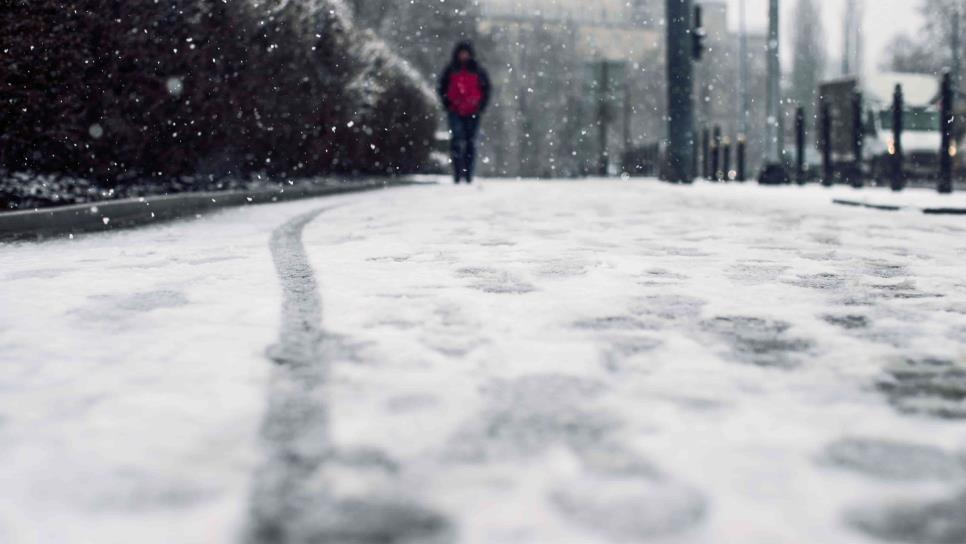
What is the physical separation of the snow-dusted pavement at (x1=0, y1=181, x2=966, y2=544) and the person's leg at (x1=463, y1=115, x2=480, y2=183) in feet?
29.9

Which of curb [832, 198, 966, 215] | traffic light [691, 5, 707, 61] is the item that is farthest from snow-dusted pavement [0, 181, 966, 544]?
traffic light [691, 5, 707, 61]

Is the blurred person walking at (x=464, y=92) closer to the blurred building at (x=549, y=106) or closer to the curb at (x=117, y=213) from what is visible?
the curb at (x=117, y=213)

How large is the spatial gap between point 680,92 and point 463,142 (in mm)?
5058

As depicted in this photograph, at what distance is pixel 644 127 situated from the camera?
63875 mm

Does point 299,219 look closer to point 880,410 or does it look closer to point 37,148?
point 37,148

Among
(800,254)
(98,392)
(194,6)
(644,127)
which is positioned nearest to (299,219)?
(194,6)

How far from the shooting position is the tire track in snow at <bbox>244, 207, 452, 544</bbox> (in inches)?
65.0

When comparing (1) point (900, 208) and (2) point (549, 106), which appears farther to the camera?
(2) point (549, 106)

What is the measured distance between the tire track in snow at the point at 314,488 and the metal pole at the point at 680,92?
50.9ft

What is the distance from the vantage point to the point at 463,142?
14.6m

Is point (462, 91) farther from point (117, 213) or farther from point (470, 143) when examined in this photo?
point (117, 213)

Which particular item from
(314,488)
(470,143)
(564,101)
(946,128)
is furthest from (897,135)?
(564,101)

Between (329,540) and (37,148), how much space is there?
695cm

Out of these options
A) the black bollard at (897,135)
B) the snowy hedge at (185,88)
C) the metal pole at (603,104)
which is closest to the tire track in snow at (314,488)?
the snowy hedge at (185,88)
